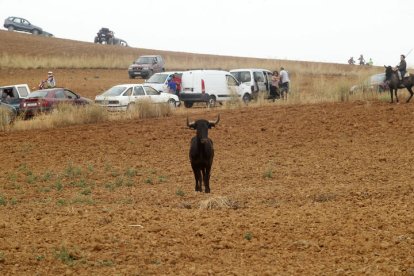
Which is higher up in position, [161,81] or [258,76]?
[258,76]

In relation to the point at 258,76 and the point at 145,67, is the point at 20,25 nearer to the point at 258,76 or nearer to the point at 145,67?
the point at 145,67

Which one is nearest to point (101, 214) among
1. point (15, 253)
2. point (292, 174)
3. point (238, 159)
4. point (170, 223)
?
point (170, 223)

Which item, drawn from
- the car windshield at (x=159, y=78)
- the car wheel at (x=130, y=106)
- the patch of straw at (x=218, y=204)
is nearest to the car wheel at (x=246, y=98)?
the car windshield at (x=159, y=78)

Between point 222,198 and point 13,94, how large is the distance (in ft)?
75.0

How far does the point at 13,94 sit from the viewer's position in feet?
114

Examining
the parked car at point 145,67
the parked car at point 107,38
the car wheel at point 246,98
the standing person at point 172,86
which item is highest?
the parked car at point 107,38

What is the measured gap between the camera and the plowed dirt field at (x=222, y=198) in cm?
969

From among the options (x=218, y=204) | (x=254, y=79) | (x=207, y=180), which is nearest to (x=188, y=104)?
(x=254, y=79)

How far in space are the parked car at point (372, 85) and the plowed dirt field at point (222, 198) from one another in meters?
5.04

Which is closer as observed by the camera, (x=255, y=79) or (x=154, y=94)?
(x=154, y=94)

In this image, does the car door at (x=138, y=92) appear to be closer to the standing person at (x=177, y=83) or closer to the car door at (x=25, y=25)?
the standing person at (x=177, y=83)

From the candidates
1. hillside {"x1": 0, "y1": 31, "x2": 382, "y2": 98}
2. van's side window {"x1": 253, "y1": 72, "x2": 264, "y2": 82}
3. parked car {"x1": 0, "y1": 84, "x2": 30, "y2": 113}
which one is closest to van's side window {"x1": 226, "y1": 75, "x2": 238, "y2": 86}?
van's side window {"x1": 253, "y1": 72, "x2": 264, "y2": 82}

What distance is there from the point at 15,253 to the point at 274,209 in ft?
15.5

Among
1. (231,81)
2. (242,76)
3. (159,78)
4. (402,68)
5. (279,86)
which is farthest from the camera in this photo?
(159,78)
